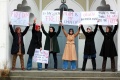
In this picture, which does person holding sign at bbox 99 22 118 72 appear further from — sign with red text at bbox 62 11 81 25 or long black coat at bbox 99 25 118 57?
sign with red text at bbox 62 11 81 25

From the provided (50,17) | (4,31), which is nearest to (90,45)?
(50,17)

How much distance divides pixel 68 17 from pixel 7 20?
2.33 metres

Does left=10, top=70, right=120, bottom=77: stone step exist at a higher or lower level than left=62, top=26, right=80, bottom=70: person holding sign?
lower

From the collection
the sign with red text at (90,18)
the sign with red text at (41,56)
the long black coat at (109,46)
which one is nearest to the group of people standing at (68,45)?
the long black coat at (109,46)

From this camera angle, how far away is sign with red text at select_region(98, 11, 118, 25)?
49.2 ft

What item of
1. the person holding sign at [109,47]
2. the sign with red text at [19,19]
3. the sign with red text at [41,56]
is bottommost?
the sign with red text at [41,56]

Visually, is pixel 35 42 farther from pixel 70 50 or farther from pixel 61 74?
pixel 61 74

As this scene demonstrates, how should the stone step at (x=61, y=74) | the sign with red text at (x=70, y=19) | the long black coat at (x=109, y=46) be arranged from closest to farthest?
the stone step at (x=61, y=74) < the long black coat at (x=109, y=46) < the sign with red text at (x=70, y=19)

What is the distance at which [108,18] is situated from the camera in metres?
15.1

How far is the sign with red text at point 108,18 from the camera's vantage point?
15.0 meters

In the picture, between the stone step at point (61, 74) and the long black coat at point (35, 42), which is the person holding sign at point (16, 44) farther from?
the stone step at point (61, 74)

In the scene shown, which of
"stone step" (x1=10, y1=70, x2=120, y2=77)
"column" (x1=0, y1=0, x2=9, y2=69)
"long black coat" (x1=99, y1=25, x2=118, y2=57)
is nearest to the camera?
"stone step" (x1=10, y1=70, x2=120, y2=77)

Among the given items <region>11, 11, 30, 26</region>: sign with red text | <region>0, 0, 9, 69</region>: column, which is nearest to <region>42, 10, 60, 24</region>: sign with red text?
<region>11, 11, 30, 26</region>: sign with red text

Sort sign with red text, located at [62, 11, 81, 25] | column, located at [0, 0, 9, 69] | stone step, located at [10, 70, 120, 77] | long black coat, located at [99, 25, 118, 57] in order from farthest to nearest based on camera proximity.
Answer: sign with red text, located at [62, 11, 81, 25] < column, located at [0, 0, 9, 69] < long black coat, located at [99, 25, 118, 57] < stone step, located at [10, 70, 120, 77]
